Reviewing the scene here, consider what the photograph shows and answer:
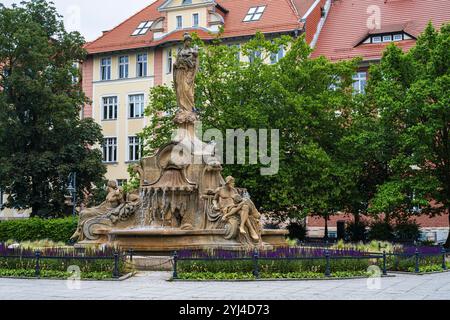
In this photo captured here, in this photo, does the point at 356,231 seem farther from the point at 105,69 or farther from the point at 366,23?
the point at 105,69

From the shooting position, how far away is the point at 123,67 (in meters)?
53.3

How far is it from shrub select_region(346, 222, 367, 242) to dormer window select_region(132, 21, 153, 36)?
24394 mm

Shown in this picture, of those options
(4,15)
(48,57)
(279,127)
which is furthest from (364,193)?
(4,15)

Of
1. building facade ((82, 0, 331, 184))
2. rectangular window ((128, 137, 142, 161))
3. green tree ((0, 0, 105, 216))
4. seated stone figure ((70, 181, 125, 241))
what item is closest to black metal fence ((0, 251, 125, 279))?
seated stone figure ((70, 181, 125, 241))

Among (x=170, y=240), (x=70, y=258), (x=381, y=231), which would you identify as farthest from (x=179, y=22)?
(x=70, y=258)

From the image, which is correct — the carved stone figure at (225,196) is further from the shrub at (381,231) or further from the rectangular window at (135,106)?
the rectangular window at (135,106)

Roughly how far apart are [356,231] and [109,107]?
24.8 meters

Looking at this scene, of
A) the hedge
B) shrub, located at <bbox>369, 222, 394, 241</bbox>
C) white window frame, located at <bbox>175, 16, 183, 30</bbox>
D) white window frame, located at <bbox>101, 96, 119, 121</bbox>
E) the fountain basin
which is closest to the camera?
the fountain basin

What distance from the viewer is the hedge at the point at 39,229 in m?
32.8

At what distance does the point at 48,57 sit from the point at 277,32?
15497 mm

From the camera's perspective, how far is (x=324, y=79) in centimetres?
3512

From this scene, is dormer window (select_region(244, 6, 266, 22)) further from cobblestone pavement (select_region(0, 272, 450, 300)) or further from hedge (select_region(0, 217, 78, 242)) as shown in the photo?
cobblestone pavement (select_region(0, 272, 450, 300))

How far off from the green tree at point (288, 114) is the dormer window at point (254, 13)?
523 inches

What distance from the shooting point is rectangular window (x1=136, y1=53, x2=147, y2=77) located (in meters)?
52.4
